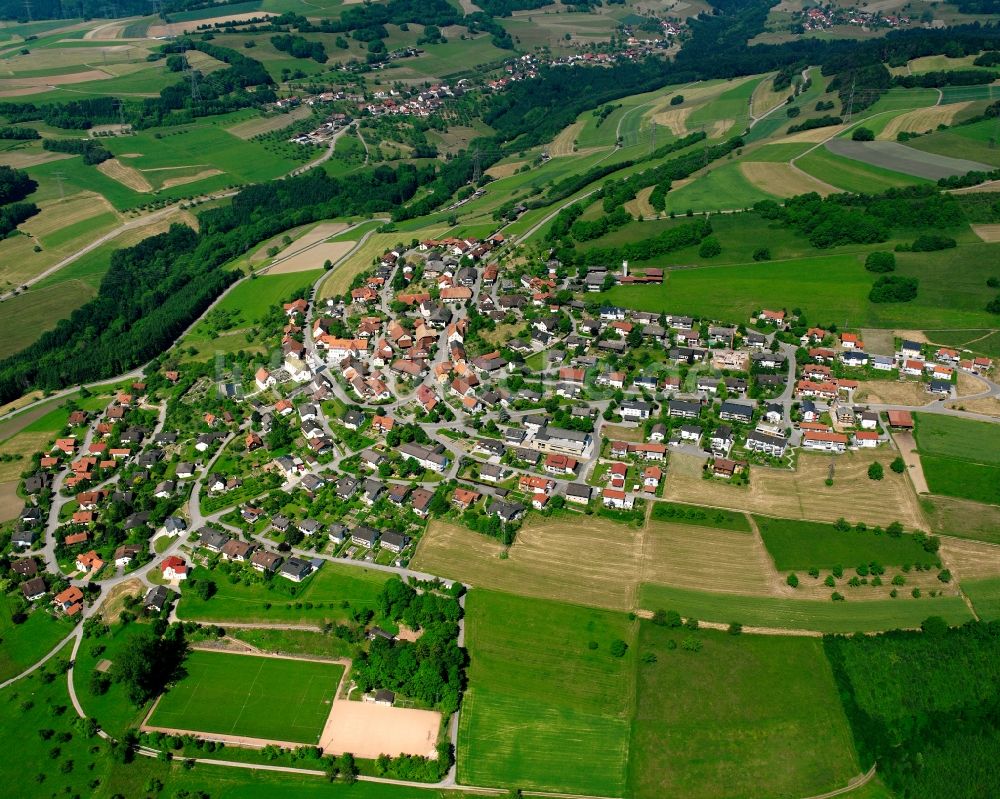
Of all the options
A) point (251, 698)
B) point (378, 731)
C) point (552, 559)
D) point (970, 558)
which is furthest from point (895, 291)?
point (251, 698)

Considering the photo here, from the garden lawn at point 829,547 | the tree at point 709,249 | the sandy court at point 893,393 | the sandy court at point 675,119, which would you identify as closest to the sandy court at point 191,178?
the sandy court at point 675,119

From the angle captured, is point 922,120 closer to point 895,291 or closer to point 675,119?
point 675,119

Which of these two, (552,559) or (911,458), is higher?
(911,458)

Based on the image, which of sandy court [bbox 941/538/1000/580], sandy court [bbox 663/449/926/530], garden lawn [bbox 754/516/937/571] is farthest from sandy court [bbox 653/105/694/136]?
sandy court [bbox 941/538/1000/580]

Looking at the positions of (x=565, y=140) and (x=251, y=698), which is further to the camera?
(x=565, y=140)

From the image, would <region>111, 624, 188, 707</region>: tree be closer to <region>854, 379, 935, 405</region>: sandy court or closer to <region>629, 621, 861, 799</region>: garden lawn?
<region>629, 621, 861, 799</region>: garden lawn

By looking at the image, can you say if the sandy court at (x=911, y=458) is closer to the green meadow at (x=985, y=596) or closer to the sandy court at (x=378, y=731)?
the green meadow at (x=985, y=596)

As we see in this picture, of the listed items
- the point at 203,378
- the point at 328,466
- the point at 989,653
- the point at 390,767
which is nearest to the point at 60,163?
the point at 203,378
